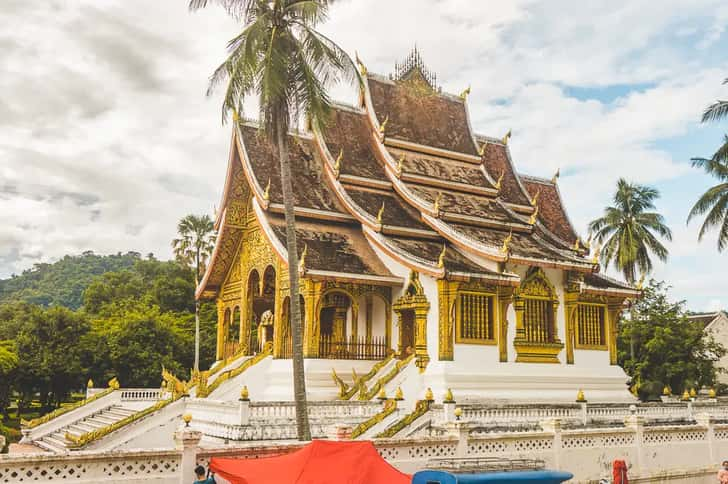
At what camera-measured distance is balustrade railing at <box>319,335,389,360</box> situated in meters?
17.5

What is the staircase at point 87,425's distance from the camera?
1734 centimetres

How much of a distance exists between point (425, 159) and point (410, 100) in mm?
2285

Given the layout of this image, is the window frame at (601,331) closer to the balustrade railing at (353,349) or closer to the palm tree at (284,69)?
the balustrade railing at (353,349)

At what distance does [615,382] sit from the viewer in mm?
19859

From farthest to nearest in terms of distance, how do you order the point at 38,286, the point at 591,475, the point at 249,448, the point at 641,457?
the point at 38,286
the point at 641,457
the point at 591,475
the point at 249,448

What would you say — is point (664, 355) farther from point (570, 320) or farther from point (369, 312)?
point (369, 312)

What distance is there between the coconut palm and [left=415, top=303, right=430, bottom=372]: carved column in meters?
17.9

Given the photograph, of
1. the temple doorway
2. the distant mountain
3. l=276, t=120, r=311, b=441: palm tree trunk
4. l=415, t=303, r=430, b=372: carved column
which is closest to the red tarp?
l=276, t=120, r=311, b=441: palm tree trunk

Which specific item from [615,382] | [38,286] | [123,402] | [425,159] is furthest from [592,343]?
[38,286]

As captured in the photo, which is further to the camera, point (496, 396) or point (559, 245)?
point (559, 245)

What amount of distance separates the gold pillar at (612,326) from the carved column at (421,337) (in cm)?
655

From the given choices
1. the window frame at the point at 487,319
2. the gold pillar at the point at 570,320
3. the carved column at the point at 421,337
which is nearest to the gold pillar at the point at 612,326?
the gold pillar at the point at 570,320

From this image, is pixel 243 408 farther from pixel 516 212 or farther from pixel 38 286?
pixel 38 286

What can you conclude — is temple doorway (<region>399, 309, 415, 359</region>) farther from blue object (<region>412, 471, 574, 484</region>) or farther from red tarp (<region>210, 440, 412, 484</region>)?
red tarp (<region>210, 440, 412, 484</region>)
